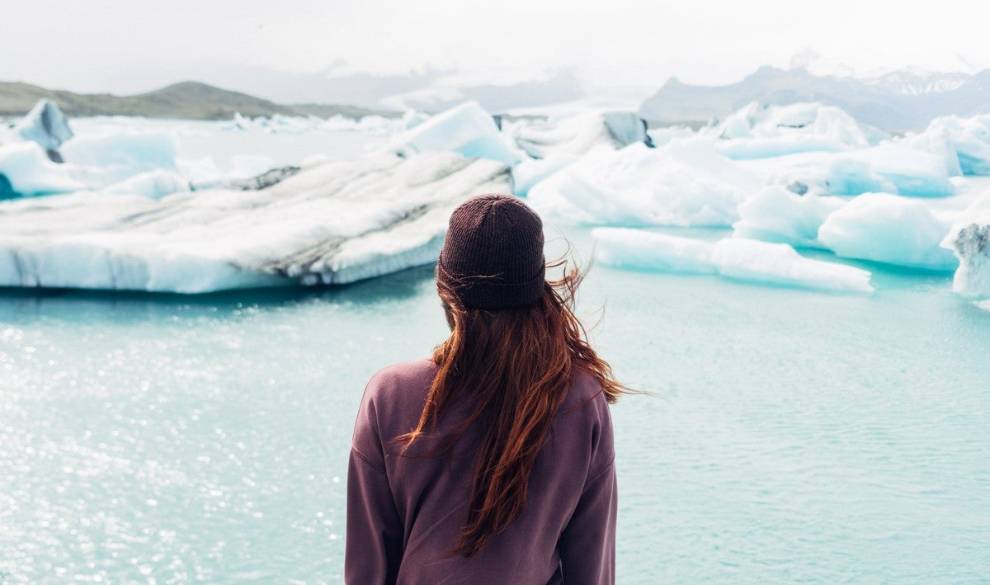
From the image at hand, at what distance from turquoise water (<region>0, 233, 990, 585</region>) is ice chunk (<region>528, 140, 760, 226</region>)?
441 cm

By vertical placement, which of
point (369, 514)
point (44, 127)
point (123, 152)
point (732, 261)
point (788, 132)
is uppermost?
point (44, 127)

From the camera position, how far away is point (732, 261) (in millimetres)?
6609

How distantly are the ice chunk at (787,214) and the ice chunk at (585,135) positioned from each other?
26.2 feet

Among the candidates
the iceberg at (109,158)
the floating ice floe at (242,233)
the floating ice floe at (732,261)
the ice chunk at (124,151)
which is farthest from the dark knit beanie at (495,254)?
the ice chunk at (124,151)

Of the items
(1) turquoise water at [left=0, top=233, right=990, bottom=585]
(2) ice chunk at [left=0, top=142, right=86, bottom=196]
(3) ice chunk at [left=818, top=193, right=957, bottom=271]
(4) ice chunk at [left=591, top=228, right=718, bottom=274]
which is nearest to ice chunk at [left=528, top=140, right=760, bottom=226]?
(3) ice chunk at [left=818, top=193, right=957, bottom=271]

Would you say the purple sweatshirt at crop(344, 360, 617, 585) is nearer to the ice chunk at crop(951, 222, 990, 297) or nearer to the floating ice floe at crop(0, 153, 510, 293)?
the floating ice floe at crop(0, 153, 510, 293)

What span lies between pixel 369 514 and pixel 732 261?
6008mm

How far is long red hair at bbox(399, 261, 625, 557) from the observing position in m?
0.99

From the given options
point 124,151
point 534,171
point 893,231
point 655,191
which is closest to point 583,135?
point 534,171

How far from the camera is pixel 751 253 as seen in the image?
6.52m

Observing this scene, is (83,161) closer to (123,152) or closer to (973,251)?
(123,152)

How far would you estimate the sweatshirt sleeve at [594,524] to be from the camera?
1.07 m

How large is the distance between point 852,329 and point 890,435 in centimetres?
187

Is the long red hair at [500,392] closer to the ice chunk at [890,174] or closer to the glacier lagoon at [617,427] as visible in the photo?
the glacier lagoon at [617,427]
